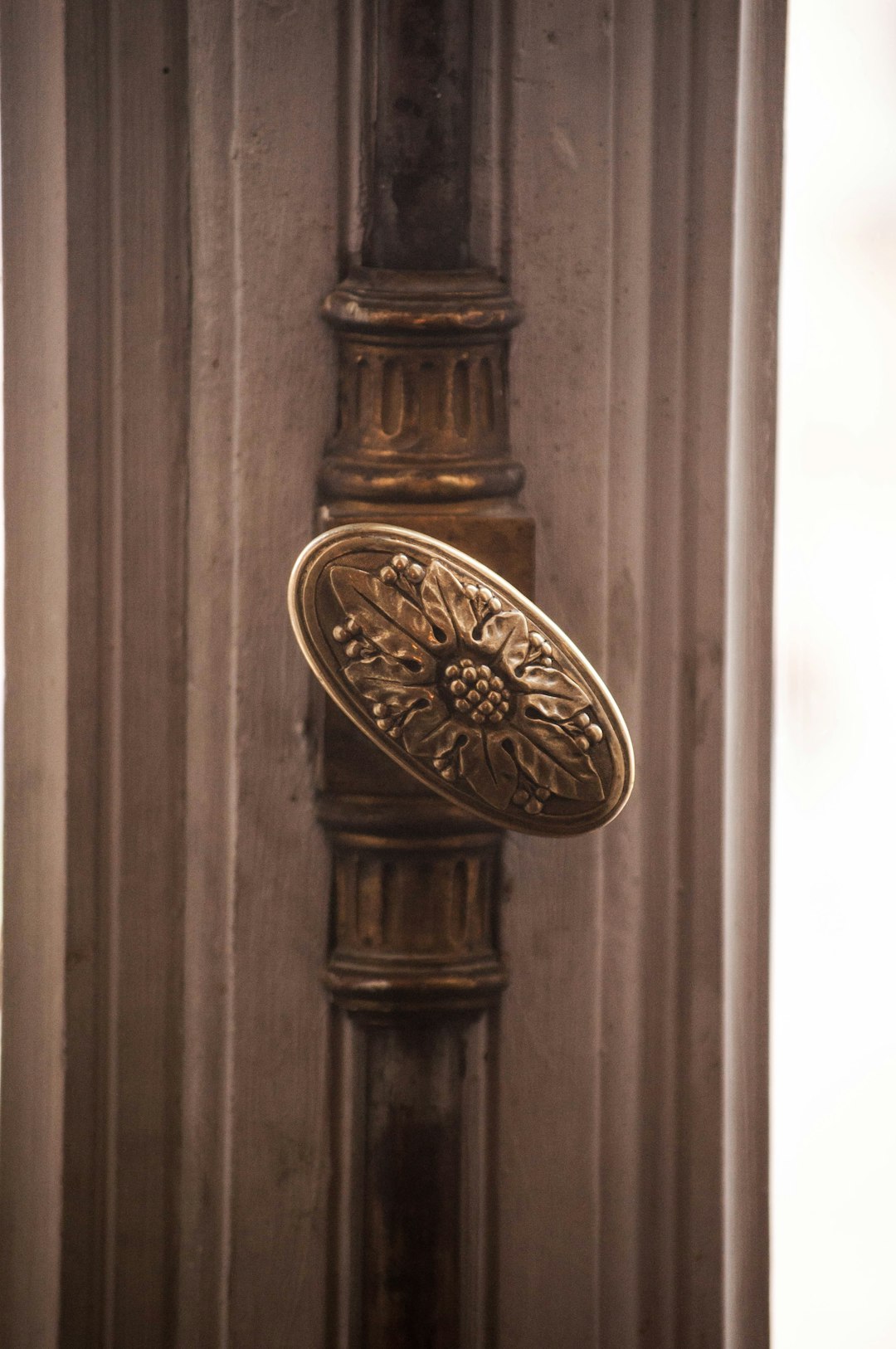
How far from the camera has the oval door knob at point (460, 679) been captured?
0.64m

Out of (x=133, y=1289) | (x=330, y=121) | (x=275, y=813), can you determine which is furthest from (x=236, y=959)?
(x=330, y=121)

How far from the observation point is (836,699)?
76 cm

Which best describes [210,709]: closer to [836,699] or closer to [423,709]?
[423,709]

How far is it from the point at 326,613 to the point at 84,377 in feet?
0.69

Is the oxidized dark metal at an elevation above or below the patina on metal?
above

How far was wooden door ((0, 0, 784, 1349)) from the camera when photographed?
0.72 metres

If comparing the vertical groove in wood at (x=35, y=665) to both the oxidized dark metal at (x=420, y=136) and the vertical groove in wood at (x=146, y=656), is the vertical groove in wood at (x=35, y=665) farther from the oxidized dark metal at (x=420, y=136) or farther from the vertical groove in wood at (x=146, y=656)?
the oxidized dark metal at (x=420, y=136)

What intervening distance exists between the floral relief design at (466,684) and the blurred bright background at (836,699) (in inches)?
6.9

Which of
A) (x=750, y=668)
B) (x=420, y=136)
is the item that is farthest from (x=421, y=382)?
(x=750, y=668)

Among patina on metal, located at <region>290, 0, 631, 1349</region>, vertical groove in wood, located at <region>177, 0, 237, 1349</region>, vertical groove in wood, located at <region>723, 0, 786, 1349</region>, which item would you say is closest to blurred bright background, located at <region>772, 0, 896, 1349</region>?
vertical groove in wood, located at <region>723, 0, 786, 1349</region>

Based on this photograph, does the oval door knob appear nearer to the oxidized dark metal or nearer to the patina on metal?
the patina on metal

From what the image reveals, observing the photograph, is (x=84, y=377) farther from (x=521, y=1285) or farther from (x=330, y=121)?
(x=521, y=1285)

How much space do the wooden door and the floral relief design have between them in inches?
4.2

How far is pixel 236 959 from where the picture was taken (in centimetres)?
76
